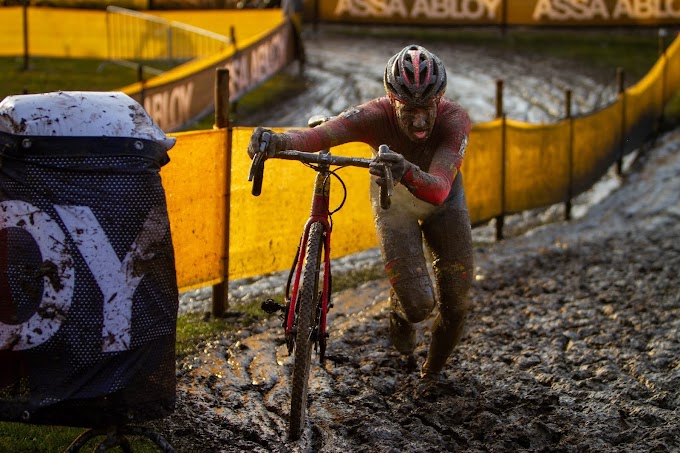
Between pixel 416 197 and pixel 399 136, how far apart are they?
1.95ft

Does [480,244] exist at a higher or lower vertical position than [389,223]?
lower

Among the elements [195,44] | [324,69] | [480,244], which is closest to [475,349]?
[480,244]

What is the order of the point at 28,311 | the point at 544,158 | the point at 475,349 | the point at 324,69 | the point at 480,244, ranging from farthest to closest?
1. the point at 324,69
2. the point at 544,158
3. the point at 480,244
4. the point at 475,349
5. the point at 28,311

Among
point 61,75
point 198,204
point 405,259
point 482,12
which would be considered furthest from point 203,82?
point 482,12

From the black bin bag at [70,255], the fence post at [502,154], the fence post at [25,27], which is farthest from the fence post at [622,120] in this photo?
the black bin bag at [70,255]

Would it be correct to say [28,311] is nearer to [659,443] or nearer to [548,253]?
[659,443]

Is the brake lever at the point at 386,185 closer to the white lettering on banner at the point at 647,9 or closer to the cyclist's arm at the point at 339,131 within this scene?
the cyclist's arm at the point at 339,131

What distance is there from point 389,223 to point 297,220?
2.75m

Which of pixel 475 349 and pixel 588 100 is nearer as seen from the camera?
pixel 475 349

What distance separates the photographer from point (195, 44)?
63.5 feet

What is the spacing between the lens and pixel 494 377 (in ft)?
22.4

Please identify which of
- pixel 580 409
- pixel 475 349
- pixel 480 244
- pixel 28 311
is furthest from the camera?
pixel 480 244

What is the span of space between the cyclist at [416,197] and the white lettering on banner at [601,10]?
19.8 metres

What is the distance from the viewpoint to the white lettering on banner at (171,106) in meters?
13.7
